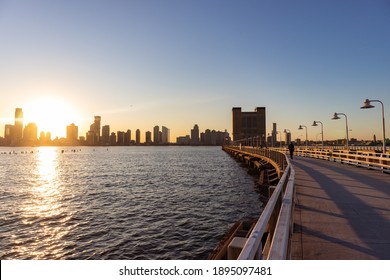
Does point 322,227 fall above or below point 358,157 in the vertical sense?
below

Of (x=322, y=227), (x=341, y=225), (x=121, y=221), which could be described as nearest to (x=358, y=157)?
(x=341, y=225)

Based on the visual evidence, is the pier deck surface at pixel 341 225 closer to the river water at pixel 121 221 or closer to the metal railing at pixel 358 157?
the river water at pixel 121 221

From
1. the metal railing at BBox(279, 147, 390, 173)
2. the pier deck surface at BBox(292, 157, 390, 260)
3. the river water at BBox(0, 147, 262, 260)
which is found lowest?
the river water at BBox(0, 147, 262, 260)

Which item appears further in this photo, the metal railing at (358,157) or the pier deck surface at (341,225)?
the metal railing at (358,157)

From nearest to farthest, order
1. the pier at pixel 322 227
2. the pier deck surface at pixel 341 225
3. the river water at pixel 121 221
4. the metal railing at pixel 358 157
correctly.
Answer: the pier at pixel 322 227 → the pier deck surface at pixel 341 225 → the river water at pixel 121 221 → the metal railing at pixel 358 157

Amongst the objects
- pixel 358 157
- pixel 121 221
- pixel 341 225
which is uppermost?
pixel 358 157

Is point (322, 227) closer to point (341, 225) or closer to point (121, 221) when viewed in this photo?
point (341, 225)

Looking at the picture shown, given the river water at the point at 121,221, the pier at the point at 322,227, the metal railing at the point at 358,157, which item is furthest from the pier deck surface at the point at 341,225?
A: the metal railing at the point at 358,157

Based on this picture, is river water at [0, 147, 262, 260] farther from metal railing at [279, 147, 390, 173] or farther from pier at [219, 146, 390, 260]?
metal railing at [279, 147, 390, 173]

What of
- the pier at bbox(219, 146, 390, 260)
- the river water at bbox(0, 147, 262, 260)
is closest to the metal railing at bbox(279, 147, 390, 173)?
the river water at bbox(0, 147, 262, 260)

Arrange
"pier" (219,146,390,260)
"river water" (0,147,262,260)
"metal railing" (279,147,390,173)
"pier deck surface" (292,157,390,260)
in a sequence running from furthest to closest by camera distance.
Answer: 1. "metal railing" (279,147,390,173)
2. "river water" (0,147,262,260)
3. "pier deck surface" (292,157,390,260)
4. "pier" (219,146,390,260)

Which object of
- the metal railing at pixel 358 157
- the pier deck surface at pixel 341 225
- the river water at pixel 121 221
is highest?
the metal railing at pixel 358 157
